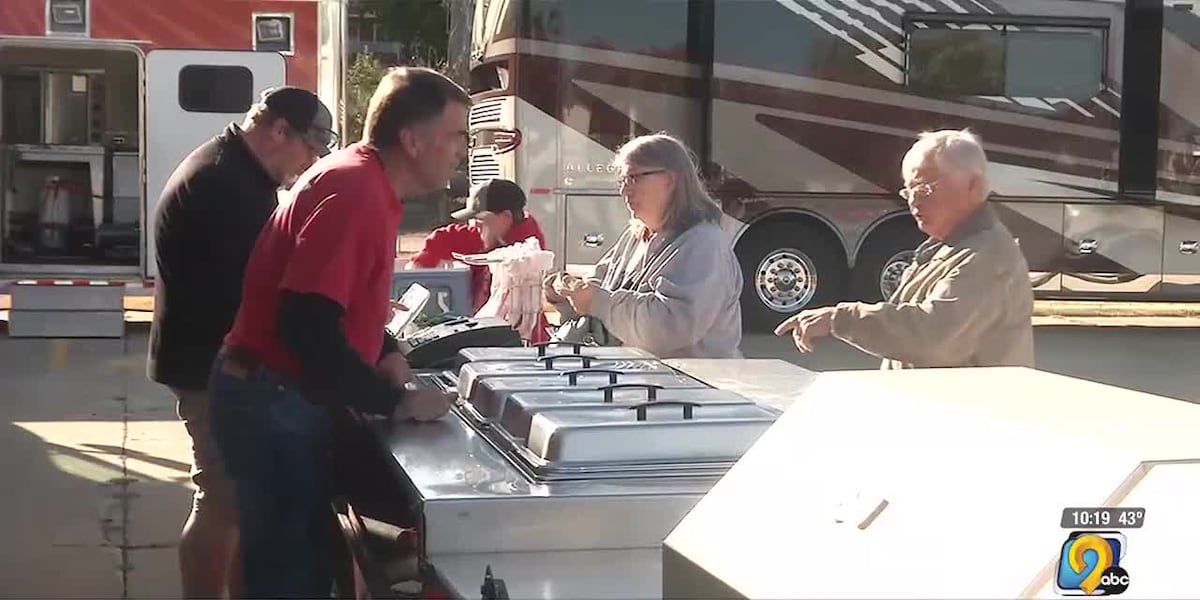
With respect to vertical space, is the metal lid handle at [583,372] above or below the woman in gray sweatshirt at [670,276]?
below

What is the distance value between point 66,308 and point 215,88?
2.03 metres

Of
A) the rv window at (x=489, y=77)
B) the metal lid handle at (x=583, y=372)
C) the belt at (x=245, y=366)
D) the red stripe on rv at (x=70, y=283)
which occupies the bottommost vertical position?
the red stripe on rv at (x=70, y=283)

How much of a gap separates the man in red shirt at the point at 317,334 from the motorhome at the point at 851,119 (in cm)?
918

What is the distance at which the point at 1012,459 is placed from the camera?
1.50 meters

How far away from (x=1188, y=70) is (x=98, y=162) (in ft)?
30.7

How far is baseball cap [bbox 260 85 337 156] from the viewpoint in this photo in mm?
4066

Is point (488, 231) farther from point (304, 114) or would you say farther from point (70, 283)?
point (70, 283)

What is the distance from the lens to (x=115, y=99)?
12.0m

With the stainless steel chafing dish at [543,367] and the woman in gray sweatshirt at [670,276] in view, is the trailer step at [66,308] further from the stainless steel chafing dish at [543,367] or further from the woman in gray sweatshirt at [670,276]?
the stainless steel chafing dish at [543,367]

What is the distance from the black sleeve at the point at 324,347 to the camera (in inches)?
107

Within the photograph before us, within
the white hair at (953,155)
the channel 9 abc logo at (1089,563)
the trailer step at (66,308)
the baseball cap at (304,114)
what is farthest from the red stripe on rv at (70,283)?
the channel 9 abc logo at (1089,563)

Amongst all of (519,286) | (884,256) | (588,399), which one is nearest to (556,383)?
(588,399)

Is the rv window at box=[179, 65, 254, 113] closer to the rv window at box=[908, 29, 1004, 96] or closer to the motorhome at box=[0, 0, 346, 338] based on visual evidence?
the motorhome at box=[0, 0, 346, 338]

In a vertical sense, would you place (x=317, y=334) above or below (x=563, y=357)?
above
